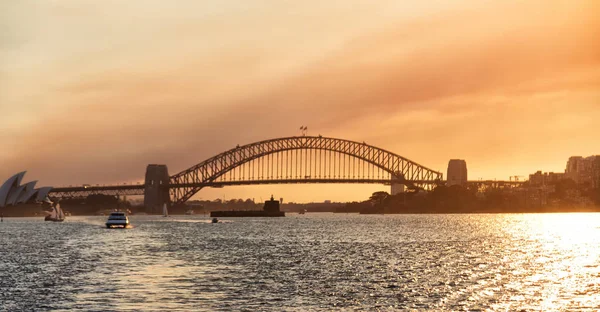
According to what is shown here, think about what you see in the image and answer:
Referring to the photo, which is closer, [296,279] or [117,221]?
[296,279]

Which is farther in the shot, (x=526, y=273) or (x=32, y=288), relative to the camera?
(x=526, y=273)

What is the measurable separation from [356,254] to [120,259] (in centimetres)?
1945

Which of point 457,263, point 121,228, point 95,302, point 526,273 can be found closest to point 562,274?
point 526,273

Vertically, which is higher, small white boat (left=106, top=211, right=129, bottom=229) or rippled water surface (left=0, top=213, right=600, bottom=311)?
small white boat (left=106, top=211, right=129, bottom=229)

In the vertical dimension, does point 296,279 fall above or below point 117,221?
below

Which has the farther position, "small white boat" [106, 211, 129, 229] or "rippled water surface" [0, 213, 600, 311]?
"small white boat" [106, 211, 129, 229]

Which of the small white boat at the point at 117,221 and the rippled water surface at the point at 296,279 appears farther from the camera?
the small white boat at the point at 117,221

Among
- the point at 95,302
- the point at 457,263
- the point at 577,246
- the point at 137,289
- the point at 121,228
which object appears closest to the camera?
the point at 95,302

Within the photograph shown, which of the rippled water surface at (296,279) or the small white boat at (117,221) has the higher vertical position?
the small white boat at (117,221)

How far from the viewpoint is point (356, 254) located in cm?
7006

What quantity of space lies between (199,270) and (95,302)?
16.4 metres

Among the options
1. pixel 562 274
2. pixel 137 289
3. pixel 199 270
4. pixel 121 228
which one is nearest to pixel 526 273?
pixel 562 274

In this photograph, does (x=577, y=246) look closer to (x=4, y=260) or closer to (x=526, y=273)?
(x=526, y=273)

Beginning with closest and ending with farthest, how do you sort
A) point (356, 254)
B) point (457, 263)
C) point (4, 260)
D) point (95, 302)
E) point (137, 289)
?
1. point (95, 302)
2. point (137, 289)
3. point (457, 263)
4. point (4, 260)
5. point (356, 254)
